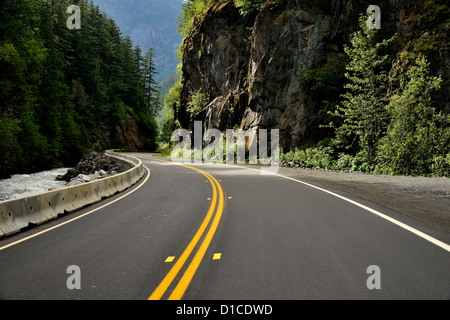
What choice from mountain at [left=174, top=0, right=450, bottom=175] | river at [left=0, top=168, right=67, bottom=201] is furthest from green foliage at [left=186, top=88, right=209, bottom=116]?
river at [left=0, top=168, right=67, bottom=201]

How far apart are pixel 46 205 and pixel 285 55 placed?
28168mm

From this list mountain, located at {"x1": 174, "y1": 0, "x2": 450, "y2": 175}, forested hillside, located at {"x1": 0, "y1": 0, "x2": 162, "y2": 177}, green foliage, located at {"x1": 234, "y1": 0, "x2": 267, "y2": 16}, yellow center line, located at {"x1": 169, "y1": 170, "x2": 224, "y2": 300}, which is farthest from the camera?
green foliage, located at {"x1": 234, "y1": 0, "x2": 267, "y2": 16}

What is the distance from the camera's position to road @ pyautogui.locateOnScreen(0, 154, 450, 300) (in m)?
3.59

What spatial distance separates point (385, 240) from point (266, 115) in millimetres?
26902

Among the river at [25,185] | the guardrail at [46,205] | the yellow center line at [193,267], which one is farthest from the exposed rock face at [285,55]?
the river at [25,185]

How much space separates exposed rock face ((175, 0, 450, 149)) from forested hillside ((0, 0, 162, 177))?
20.8 metres

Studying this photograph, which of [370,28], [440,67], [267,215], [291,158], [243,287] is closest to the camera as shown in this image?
[243,287]

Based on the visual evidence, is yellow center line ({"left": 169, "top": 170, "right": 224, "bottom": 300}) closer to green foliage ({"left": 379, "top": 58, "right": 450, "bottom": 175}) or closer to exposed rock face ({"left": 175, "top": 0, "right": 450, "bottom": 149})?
green foliage ({"left": 379, "top": 58, "right": 450, "bottom": 175})

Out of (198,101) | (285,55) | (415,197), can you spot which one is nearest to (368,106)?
(415,197)

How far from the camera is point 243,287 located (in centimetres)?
364

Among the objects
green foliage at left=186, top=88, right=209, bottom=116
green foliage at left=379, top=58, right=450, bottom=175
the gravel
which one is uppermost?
green foliage at left=186, top=88, right=209, bottom=116

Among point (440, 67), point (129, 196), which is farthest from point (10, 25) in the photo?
point (440, 67)

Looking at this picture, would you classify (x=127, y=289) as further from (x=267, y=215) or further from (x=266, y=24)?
(x=266, y=24)

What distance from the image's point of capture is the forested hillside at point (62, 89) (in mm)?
22047
